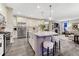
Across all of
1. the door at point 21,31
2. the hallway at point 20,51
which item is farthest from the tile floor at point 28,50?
the door at point 21,31

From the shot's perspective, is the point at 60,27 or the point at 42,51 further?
the point at 60,27

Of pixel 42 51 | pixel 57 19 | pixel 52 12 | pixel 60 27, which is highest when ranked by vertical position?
pixel 52 12

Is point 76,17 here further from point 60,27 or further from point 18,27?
point 18,27

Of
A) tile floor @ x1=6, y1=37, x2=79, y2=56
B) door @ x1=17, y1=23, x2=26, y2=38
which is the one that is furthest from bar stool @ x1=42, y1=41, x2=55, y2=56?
door @ x1=17, y1=23, x2=26, y2=38

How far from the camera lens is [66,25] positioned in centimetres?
499

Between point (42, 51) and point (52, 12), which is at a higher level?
point (52, 12)

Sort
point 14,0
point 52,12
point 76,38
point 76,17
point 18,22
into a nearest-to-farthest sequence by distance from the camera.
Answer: point 14,0 → point 76,17 → point 52,12 → point 76,38 → point 18,22

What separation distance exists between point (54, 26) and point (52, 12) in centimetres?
103

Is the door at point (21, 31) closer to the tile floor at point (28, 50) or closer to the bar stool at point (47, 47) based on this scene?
the tile floor at point (28, 50)

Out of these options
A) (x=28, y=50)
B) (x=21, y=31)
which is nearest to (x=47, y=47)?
(x=28, y=50)

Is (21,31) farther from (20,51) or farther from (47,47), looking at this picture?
(47,47)

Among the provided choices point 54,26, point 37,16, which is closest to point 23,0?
point 37,16

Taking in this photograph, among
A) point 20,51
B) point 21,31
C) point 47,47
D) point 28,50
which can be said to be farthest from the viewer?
point 21,31

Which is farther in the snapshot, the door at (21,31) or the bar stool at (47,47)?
the door at (21,31)
